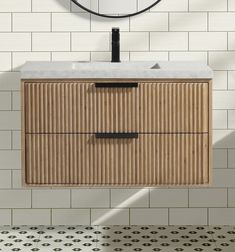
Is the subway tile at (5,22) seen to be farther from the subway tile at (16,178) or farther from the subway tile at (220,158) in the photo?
the subway tile at (220,158)

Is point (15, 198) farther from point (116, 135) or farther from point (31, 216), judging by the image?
point (116, 135)

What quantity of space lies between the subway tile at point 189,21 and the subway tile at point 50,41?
617 millimetres

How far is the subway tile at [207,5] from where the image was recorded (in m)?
3.78

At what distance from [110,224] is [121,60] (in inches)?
37.7

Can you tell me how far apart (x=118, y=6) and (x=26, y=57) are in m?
0.60

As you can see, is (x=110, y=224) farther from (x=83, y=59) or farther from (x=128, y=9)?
(x=128, y=9)

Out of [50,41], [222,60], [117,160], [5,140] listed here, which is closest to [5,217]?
[5,140]

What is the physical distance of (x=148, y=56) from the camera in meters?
3.81

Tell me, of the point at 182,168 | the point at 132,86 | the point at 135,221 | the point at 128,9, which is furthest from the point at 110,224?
the point at 128,9

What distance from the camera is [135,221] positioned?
3887 millimetres

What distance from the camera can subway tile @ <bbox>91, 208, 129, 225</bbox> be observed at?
388cm

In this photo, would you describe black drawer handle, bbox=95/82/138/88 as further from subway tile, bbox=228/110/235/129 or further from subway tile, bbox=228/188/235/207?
subway tile, bbox=228/188/235/207

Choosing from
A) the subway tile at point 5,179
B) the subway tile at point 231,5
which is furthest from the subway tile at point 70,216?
the subway tile at point 231,5

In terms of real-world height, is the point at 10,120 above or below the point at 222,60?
below
